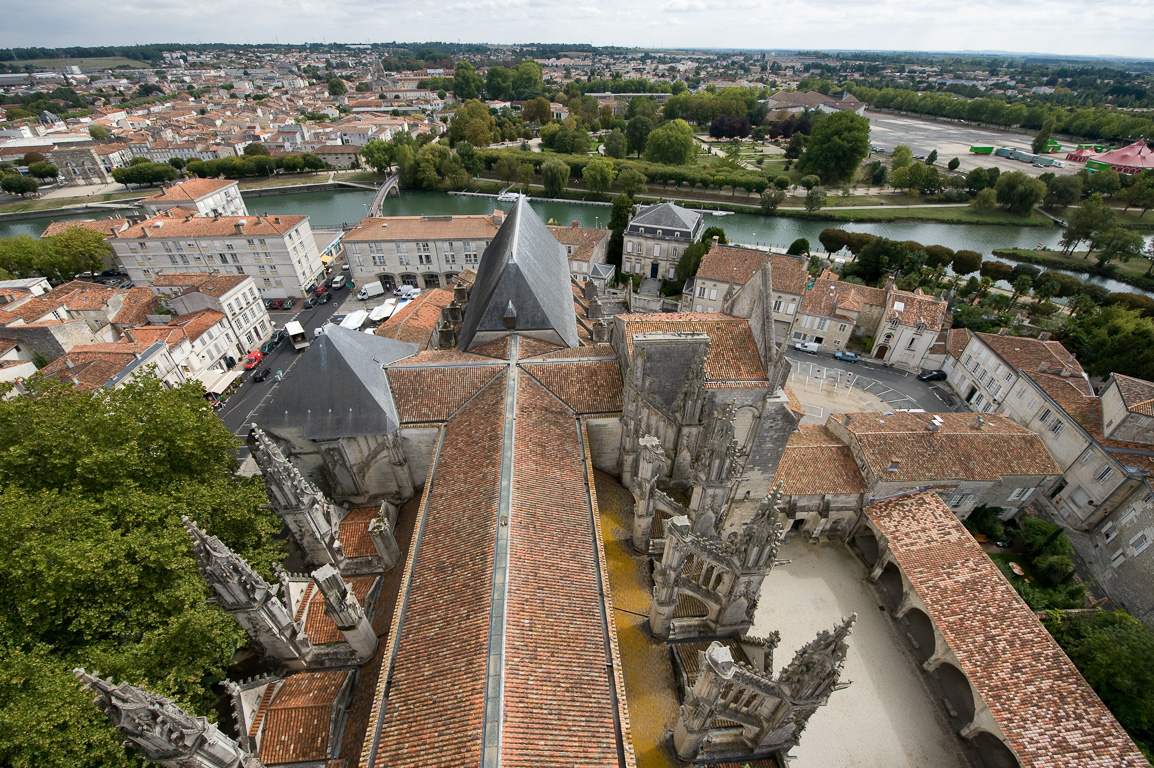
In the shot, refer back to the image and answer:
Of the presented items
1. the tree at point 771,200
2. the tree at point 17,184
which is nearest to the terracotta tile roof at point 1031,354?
the tree at point 771,200

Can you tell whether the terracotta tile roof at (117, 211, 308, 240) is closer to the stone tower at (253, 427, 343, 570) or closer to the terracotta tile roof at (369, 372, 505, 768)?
the stone tower at (253, 427, 343, 570)

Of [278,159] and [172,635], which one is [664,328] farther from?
[278,159]

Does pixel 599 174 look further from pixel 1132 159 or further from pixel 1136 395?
pixel 1132 159

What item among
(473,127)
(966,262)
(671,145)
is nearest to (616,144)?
→ (671,145)

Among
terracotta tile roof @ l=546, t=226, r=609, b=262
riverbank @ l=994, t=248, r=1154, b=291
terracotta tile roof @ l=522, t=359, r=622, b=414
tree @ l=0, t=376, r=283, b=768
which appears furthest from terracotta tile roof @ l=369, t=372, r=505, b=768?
riverbank @ l=994, t=248, r=1154, b=291

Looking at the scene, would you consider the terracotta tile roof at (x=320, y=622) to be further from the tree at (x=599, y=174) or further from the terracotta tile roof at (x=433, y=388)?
the tree at (x=599, y=174)

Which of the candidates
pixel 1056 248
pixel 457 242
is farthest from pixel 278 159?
pixel 1056 248
